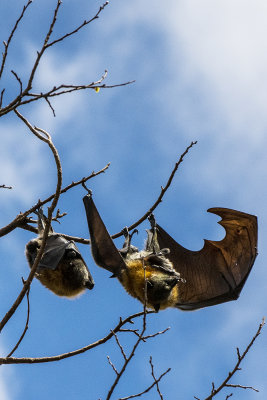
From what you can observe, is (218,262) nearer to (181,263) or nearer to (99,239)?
(181,263)

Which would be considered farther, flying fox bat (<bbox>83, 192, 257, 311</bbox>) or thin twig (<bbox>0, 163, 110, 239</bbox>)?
flying fox bat (<bbox>83, 192, 257, 311</bbox>)

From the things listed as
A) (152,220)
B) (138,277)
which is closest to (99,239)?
(138,277)

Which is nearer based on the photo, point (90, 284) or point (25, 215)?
point (25, 215)

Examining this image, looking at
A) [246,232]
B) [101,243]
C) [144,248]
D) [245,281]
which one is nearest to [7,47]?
[101,243]

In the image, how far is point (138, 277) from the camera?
7.76 metres

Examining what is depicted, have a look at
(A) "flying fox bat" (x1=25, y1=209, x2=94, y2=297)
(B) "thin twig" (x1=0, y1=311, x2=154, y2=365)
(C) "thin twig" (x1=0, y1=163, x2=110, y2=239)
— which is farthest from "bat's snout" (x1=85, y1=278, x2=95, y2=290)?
(B) "thin twig" (x1=0, y1=311, x2=154, y2=365)

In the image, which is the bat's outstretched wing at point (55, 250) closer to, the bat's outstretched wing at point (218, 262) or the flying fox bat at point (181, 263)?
the flying fox bat at point (181, 263)

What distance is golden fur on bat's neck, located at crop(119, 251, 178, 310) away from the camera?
7.71 metres

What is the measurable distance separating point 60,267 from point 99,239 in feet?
3.06

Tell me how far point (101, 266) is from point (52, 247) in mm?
940

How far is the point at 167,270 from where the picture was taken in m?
8.23

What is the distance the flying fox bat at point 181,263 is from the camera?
768 cm

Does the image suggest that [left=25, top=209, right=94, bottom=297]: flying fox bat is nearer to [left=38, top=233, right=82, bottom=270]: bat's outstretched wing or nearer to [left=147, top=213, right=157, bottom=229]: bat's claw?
[left=38, top=233, right=82, bottom=270]: bat's outstretched wing

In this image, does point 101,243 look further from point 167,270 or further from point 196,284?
point 196,284
